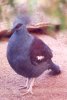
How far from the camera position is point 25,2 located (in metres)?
0.67

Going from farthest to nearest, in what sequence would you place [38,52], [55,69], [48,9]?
[55,69] → [38,52] → [48,9]

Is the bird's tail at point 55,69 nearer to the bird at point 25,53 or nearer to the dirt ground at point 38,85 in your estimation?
the dirt ground at point 38,85

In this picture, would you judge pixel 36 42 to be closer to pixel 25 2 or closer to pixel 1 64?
pixel 1 64

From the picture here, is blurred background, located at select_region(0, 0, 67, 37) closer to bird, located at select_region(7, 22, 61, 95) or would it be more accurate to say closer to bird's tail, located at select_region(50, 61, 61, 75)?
bird, located at select_region(7, 22, 61, 95)

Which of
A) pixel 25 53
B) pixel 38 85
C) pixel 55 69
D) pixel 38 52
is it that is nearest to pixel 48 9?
pixel 25 53

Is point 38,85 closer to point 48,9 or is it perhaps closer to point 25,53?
point 25,53

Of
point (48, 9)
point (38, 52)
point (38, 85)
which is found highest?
point (48, 9)

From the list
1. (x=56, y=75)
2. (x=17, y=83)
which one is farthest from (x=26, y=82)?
(x=56, y=75)

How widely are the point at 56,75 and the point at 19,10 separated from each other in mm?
3237

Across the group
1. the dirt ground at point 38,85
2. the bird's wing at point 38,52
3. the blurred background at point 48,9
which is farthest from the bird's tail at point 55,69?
the blurred background at point 48,9

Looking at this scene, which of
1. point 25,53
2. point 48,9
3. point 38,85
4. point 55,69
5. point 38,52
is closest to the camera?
point 48,9

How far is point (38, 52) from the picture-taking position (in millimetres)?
3395

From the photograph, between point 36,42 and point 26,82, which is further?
point 26,82

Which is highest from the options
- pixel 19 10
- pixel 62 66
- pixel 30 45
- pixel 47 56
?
pixel 19 10
